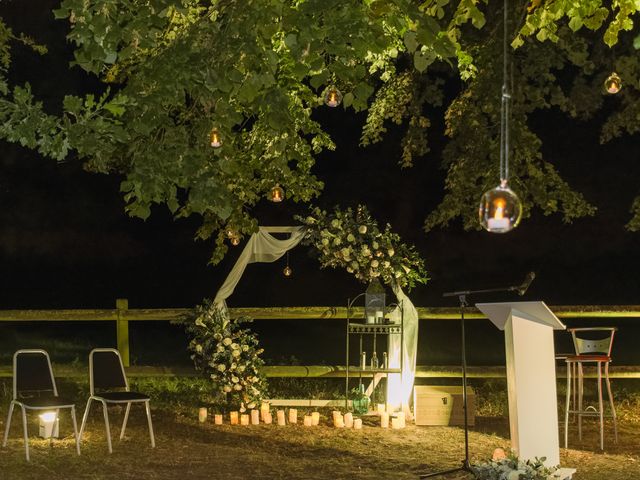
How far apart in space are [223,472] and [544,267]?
60.3 feet

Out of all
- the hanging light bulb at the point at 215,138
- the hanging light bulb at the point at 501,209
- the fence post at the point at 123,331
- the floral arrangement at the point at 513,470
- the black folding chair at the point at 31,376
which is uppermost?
the hanging light bulb at the point at 215,138

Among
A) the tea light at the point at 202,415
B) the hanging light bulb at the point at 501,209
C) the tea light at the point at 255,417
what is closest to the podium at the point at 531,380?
the hanging light bulb at the point at 501,209

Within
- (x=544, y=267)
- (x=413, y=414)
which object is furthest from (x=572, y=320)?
(x=413, y=414)

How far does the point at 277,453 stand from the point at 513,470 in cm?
258

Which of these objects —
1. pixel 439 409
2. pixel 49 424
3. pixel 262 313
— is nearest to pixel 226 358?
pixel 262 313

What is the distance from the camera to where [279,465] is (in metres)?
7.22

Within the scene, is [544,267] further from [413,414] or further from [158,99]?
[158,99]

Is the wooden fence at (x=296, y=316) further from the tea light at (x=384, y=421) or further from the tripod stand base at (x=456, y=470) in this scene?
the tripod stand base at (x=456, y=470)

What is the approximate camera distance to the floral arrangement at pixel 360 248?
29.3 ft

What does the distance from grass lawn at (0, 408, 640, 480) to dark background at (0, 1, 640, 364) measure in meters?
6.92

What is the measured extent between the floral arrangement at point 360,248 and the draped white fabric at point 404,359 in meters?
0.23

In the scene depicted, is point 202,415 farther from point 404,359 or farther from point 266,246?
point 404,359

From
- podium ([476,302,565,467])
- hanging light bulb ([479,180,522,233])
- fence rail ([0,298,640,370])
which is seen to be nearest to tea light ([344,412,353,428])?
fence rail ([0,298,640,370])

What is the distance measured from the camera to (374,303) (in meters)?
9.10
